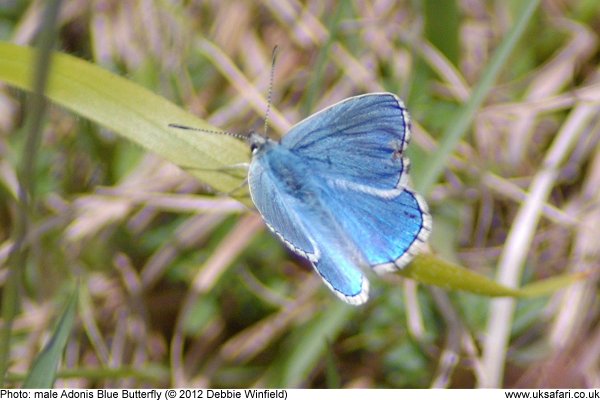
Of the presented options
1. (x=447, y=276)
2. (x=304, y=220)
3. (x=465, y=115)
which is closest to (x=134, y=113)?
(x=304, y=220)

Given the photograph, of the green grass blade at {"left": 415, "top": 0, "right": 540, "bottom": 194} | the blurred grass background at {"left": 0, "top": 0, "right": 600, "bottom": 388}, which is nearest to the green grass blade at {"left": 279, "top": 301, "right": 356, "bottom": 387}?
the blurred grass background at {"left": 0, "top": 0, "right": 600, "bottom": 388}

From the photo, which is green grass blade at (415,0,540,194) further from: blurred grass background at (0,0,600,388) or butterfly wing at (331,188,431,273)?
butterfly wing at (331,188,431,273)

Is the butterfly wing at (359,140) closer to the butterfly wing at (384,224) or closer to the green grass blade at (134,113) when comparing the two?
the butterfly wing at (384,224)

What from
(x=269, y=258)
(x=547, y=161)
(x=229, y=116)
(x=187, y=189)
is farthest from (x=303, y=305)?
(x=547, y=161)

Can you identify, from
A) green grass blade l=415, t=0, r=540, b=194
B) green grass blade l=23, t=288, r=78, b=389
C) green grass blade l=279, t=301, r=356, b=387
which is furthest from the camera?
green grass blade l=279, t=301, r=356, b=387

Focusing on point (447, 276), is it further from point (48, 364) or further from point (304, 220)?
point (48, 364)

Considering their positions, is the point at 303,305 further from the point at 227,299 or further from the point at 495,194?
the point at 495,194

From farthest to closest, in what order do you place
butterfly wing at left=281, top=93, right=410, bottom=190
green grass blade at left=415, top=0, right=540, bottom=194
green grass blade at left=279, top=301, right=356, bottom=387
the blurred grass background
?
the blurred grass background → green grass blade at left=279, top=301, right=356, bottom=387 → green grass blade at left=415, top=0, right=540, bottom=194 → butterfly wing at left=281, top=93, right=410, bottom=190
